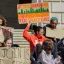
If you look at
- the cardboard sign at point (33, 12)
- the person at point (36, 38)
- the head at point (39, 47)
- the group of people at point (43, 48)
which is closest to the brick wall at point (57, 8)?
the group of people at point (43, 48)

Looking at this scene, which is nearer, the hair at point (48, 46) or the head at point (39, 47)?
the hair at point (48, 46)

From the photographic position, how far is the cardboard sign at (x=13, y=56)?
833cm

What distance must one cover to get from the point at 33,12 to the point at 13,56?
188 centimetres

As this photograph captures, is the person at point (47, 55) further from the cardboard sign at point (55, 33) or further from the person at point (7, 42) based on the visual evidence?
the cardboard sign at point (55, 33)

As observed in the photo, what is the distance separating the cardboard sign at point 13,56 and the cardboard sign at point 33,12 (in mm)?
1528

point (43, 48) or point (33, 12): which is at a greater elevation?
point (33, 12)

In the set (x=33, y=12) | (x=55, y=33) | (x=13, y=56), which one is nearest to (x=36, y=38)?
(x=55, y=33)

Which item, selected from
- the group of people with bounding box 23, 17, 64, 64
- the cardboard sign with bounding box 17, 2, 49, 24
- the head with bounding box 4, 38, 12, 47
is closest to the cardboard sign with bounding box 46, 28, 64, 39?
the group of people with bounding box 23, 17, 64, 64

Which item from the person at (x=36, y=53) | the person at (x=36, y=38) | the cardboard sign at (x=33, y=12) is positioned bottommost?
the person at (x=36, y=53)

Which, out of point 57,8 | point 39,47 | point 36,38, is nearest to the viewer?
point 39,47

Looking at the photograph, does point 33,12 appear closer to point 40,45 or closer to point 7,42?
point 40,45

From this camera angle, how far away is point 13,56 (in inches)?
329

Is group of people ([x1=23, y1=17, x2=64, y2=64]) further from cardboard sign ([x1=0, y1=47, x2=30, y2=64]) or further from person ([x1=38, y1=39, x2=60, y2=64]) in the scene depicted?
cardboard sign ([x1=0, y1=47, x2=30, y2=64])

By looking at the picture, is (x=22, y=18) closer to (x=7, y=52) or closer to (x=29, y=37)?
(x=29, y=37)
